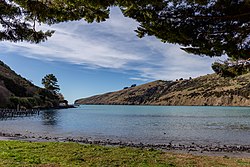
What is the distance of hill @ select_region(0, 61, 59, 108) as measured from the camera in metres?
80.5

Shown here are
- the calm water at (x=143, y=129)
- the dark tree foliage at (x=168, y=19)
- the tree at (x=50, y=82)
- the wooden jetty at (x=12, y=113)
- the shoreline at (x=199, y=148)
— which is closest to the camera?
the dark tree foliage at (x=168, y=19)

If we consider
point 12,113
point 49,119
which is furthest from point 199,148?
point 12,113

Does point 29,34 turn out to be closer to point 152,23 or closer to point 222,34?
point 152,23

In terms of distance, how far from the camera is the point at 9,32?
29.0 ft

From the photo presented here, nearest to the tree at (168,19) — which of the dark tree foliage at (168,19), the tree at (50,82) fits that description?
the dark tree foliage at (168,19)

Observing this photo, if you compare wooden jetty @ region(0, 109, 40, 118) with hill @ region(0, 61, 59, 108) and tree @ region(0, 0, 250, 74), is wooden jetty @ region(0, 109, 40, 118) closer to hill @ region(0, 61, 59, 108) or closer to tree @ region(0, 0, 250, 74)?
hill @ region(0, 61, 59, 108)

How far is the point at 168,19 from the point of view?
9039mm

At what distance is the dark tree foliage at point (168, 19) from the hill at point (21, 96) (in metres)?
75.7

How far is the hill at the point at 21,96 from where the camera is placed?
264ft

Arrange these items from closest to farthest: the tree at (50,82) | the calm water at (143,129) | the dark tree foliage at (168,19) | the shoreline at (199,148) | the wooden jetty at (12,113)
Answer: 1. the dark tree foliage at (168,19)
2. the shoreline at (199,148)
3. the calm water at (143,129)
4. the wooden jetty at (12,113)
5. the tree at (50,82)

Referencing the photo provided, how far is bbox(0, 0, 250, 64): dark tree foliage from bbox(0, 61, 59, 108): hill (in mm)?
75662

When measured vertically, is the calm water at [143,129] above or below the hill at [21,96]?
below

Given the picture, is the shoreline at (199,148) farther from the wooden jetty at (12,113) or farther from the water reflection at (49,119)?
the wooden jetty at (12,113)

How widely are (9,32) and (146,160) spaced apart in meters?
7.62
